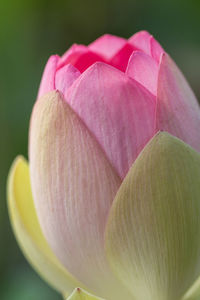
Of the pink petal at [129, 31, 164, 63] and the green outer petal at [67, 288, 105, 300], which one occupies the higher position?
the pink petal at [129, 31, 164, 63]

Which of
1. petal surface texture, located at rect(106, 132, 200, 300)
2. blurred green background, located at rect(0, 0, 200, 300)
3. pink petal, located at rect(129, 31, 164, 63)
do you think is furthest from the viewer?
blurred green background, located at rect(0, 0, 200, 300)

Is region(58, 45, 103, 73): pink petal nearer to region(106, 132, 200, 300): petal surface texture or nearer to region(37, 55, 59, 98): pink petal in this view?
region(37, 55, 59, 98): pink petal

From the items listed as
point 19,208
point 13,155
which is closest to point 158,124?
point 19,208

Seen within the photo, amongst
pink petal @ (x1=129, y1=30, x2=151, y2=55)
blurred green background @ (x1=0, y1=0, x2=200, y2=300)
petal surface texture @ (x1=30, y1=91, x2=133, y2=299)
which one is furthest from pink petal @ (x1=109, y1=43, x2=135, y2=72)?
blurred green background @ (x1=0, y1=0, x2=200, y2=300)

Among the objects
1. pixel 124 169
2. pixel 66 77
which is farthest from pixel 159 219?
pixel 66 77

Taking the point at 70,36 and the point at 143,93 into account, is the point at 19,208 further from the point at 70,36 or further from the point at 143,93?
the point at 70,36

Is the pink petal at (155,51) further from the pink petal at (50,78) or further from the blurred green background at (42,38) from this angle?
the blurred green background at (42,38)

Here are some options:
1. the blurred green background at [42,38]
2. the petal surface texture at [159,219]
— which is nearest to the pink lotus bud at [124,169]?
the petal surface texture at [159,219]
